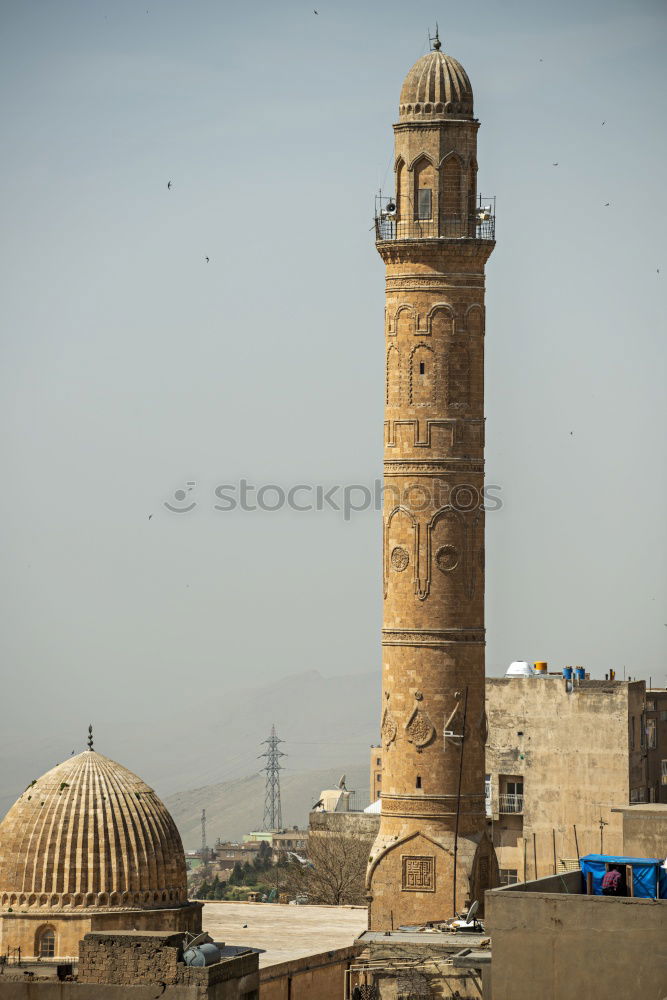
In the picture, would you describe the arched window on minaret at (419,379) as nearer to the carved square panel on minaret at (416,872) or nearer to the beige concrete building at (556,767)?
the carved square panel on minaret at (416,872)

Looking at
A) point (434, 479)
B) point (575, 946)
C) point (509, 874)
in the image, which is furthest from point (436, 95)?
point (509, 874)

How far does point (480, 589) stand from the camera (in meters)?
48.6

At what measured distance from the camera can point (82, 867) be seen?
→ 4088cm

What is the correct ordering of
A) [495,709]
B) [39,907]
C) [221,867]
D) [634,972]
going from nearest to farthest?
[634,972], [39,907], [495,709], [221,867]

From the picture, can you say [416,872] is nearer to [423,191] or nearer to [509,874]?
[423,191]

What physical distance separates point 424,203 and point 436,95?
8.24 feet

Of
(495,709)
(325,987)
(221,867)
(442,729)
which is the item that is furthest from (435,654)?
(221,867)

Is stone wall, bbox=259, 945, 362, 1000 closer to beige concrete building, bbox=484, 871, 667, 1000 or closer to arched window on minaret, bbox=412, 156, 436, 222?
beige concrete building, bbox=484, 871, 667, 1000

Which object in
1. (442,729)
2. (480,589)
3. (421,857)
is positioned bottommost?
(421,857)

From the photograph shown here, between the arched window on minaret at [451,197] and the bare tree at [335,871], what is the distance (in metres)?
27.8

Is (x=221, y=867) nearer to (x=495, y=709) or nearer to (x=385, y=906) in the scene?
(x=495, y=709)

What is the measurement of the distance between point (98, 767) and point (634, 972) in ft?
52.8

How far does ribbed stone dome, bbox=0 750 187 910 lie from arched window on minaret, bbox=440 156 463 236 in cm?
1517

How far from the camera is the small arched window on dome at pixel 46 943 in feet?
132
